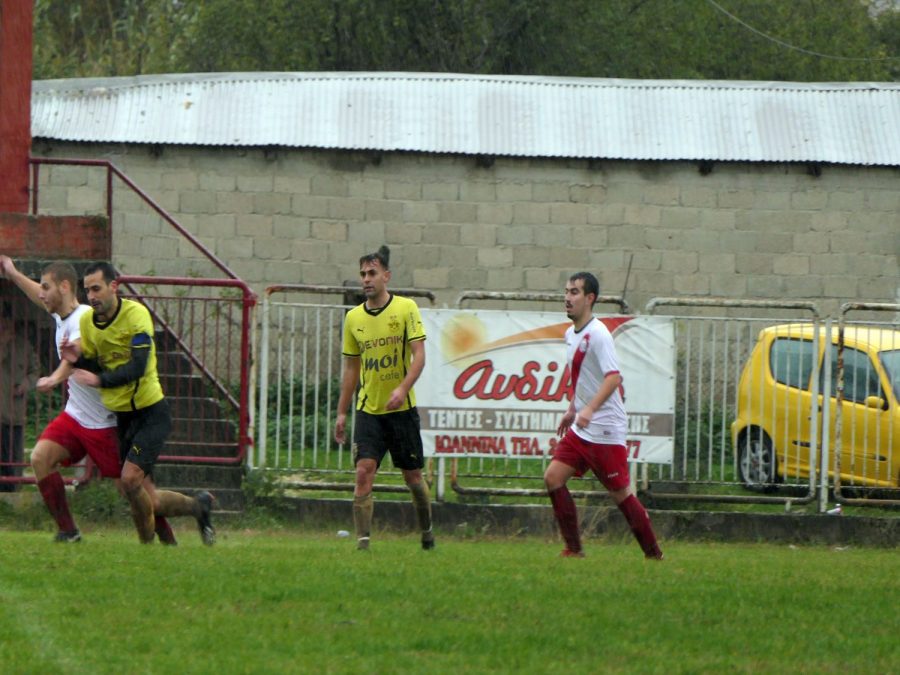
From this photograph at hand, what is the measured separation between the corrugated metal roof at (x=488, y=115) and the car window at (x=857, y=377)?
571 centimetres

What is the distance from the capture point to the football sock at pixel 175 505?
1052 cm

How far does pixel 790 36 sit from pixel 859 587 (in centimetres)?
2726

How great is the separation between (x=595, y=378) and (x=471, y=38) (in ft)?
66.5

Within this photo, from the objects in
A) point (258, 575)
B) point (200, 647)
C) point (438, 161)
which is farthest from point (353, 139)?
point (200, 647)

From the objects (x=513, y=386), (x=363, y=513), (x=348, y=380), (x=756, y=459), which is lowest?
(x=363, y=513)

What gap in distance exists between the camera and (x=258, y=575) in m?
8.56

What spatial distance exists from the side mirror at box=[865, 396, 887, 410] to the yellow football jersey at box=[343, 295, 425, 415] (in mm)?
5490

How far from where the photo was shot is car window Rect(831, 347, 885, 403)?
14.4 m

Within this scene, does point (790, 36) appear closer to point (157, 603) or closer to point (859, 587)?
point (859, 587)

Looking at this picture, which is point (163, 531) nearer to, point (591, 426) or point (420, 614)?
point (591, 426)

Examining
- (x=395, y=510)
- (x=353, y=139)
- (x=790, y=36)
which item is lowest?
(x=395, y=510)

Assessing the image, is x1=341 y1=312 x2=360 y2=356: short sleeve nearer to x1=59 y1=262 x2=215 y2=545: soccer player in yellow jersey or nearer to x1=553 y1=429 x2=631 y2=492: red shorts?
x1=59 y1=262 x2=215 y2=545: soccer player in yellow jersey

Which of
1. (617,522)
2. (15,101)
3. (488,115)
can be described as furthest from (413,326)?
(488,115)

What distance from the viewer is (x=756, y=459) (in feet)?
47.3
